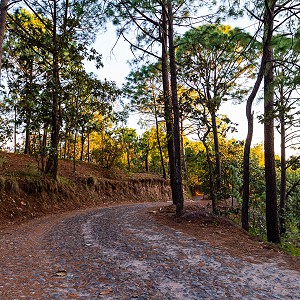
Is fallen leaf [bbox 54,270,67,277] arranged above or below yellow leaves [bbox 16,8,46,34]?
below

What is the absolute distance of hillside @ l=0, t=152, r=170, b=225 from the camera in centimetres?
873

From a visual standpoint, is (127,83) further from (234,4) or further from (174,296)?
(174,296)

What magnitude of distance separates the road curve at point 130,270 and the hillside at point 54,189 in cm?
Result: 311

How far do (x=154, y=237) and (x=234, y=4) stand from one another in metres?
6.76

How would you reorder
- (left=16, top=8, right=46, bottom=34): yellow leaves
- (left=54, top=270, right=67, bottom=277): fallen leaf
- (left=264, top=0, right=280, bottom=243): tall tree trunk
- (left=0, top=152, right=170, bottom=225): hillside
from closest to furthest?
(left=54, top=270, right=67, bottom=277): fallen leaf → (left=264, top=0, right=280, bottom=243): tall tree trunk → (left=0, top=152, right=170, bottom=225): hillside → (left=16, top=8, right=46, bottom=34): yellow leaves

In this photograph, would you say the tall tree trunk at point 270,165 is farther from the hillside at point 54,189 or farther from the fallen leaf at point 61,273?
the hillside at point 54,189

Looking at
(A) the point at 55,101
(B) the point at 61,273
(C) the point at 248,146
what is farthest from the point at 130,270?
(A) the point at 55,101

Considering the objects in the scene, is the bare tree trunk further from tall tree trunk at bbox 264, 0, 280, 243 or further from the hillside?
the hillside

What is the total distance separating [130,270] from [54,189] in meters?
8.21

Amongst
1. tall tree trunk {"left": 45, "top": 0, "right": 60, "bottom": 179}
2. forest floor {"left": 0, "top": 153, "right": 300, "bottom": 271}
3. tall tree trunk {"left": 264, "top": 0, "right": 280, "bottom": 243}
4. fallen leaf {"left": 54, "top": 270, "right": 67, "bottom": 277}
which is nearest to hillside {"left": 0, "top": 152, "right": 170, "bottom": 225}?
forest floor {"left": 0, "top": 153, "right": 300, "bottom": 271}

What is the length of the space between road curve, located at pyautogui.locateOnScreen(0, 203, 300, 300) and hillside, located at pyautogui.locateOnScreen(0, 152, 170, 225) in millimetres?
3111

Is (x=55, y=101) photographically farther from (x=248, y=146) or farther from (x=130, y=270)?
(x=130, y=270)

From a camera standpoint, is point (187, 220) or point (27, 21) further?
point (27, 21)

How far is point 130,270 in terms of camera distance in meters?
3.55
